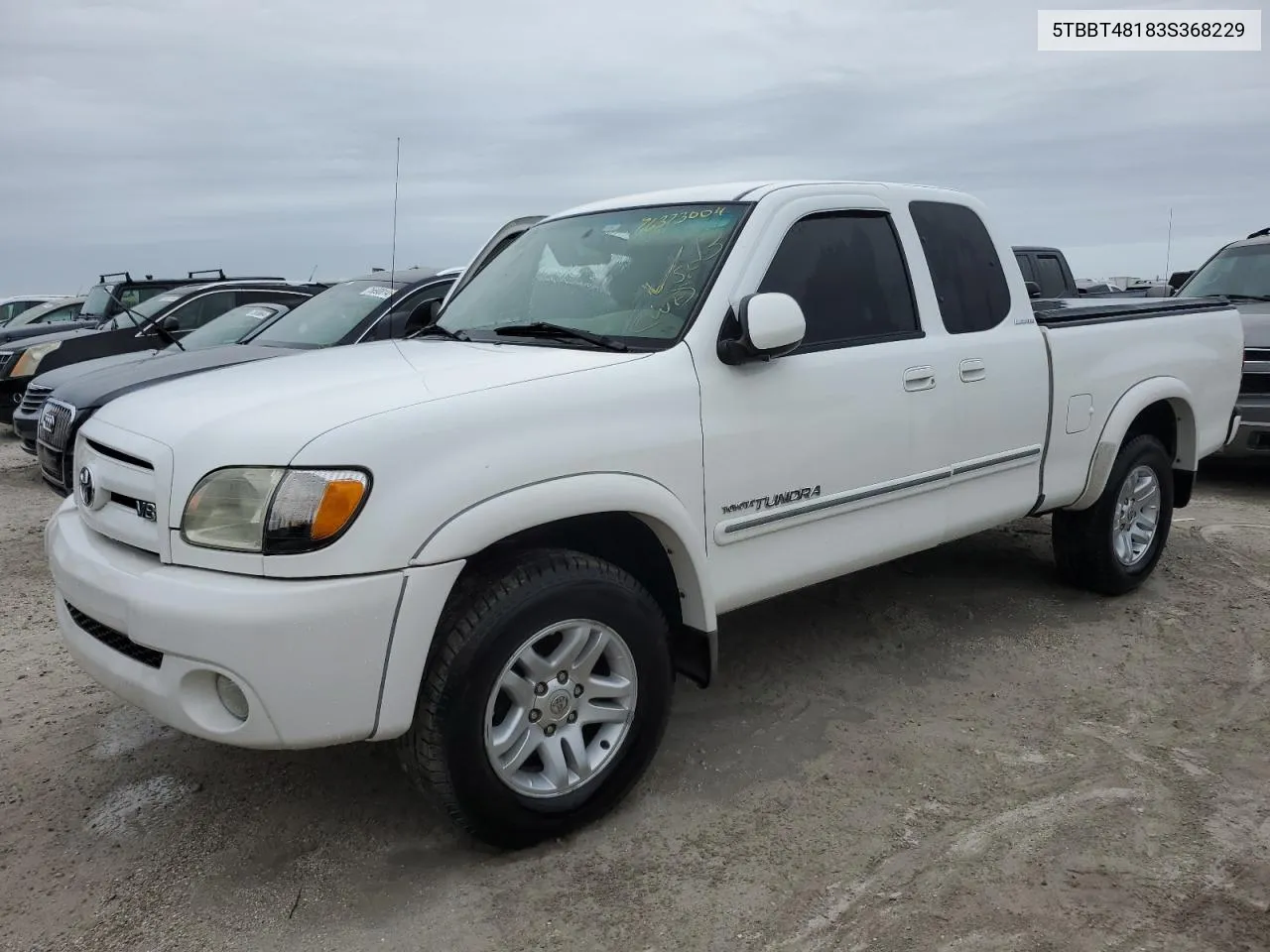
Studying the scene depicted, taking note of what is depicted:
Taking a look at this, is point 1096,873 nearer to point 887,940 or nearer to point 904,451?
point 887,940

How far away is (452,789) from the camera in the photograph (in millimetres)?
2766

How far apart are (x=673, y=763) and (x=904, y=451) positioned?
1.42m

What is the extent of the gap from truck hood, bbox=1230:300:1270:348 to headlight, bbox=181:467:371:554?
7537mm

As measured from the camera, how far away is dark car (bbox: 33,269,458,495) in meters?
6.54

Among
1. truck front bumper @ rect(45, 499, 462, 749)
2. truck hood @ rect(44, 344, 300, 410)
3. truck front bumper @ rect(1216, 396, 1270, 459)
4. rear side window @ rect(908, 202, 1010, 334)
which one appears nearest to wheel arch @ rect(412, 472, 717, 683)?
truck front bumper @ rect(45, 499, 462, 749)

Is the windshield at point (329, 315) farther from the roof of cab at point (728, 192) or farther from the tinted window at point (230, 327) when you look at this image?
the roof of cab at point (728, 192)

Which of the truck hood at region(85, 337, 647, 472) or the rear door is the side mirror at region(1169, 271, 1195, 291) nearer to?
the rear door

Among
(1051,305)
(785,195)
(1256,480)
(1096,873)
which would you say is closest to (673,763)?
(1096,873)

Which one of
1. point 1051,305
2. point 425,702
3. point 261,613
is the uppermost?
point 1051,305

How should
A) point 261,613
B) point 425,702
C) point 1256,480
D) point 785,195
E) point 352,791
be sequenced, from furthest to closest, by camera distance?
point 1256,480, point 785,195, point 352,791, point 425,702, point 261,613

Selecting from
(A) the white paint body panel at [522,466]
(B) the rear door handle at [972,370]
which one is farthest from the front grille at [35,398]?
(B) the rear door handle at [972,370]

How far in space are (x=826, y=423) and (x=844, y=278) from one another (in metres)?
0.62

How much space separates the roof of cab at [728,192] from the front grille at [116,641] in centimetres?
238

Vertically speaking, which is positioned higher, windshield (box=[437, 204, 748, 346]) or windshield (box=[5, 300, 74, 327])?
windshield (box=[5, 300, 74, 327])
